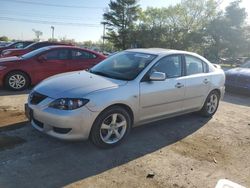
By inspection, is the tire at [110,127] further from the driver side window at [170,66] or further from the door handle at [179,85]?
the door handle at [179,85]

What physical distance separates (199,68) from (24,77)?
5086 millimetres

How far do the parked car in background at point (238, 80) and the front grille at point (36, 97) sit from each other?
25.5 feet

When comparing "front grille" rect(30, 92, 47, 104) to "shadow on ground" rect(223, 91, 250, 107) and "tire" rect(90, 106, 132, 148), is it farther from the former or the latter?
"shadow on ground" rect(223, 91, 250, 107)

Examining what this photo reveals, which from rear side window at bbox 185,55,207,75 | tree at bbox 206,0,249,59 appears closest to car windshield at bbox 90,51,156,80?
rear side window at bbox 185,55,207,75

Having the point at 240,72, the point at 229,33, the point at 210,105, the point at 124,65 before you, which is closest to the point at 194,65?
the point at 210,105

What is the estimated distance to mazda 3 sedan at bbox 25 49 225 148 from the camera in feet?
14.4

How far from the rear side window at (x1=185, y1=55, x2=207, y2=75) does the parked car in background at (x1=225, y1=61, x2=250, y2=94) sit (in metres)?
4.33

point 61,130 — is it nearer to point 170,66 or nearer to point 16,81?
point 170,66

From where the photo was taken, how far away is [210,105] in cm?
695

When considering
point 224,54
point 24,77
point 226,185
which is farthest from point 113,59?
point 224,54

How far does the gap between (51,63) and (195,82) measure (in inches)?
193

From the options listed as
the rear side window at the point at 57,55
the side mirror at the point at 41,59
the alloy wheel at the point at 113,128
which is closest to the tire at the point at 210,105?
the alloy wheel at the point at 113,128

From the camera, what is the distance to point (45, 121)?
14.7 ft

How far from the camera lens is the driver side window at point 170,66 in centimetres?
551
